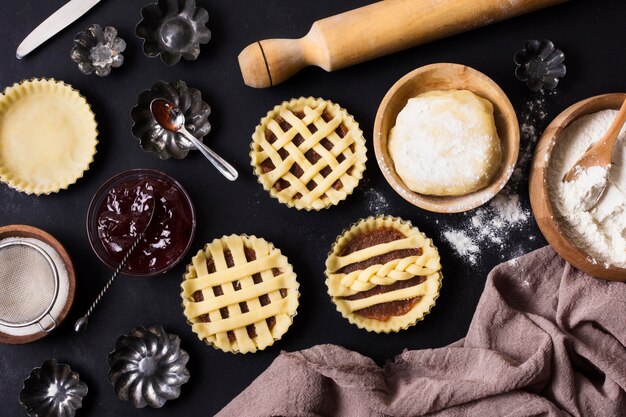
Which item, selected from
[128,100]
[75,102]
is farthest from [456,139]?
[75,102]

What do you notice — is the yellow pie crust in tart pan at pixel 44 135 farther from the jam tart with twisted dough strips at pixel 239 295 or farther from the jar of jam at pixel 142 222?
the jam tart with twisted dough strips at pixel 239 295

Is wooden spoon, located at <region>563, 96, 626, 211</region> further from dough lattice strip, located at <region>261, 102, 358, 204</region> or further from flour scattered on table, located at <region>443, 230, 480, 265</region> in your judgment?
dough lattice strip, located at <region>261, 102, 358, 204</region>

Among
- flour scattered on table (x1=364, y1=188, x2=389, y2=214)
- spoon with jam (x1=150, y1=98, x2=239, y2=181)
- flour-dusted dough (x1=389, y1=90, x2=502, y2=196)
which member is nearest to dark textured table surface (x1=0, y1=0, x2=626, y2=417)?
flour scattered on table (x1=364, y1=188, x2=389, y2=214)

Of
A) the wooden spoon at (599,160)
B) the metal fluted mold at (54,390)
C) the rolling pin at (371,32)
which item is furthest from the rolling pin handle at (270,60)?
the metal fluted mold at (54,390)

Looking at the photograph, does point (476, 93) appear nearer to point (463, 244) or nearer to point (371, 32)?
point (371, 32)

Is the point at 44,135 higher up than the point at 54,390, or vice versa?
the point at 44,135

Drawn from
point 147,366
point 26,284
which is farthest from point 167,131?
point 147,366
